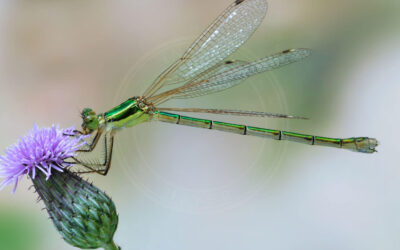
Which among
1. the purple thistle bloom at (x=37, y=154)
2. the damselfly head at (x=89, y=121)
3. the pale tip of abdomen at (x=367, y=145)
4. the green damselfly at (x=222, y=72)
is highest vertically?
the green damselfly at (x=222, y=72)

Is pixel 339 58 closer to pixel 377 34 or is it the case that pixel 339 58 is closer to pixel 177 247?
pixel 377 34

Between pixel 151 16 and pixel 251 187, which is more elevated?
pixel 151 16

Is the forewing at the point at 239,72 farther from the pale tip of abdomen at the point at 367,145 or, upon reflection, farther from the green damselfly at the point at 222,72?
the pale tip of abdomen at the point at 367,145

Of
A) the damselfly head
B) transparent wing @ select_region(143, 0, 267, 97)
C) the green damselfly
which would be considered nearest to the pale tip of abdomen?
the green damselfly

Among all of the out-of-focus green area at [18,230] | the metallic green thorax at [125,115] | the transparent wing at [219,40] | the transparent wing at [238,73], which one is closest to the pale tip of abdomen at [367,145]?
the transparent wing at [238,73]

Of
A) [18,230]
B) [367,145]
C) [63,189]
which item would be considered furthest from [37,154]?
[18,230]

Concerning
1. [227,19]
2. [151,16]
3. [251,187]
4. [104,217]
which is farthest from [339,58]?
[104,217]
